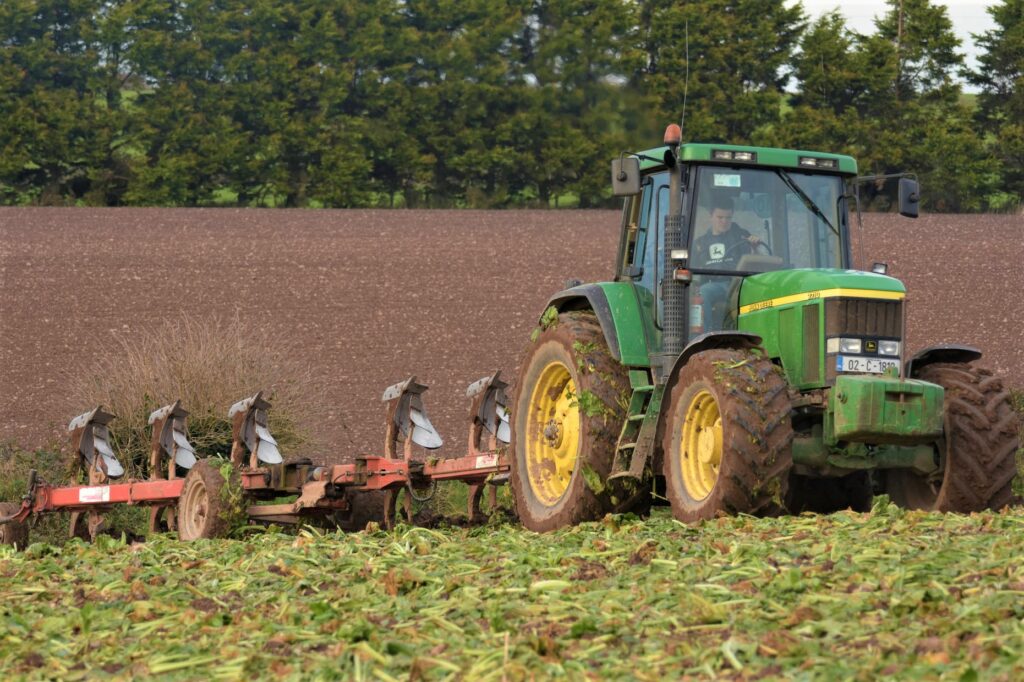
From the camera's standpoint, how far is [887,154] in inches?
1233

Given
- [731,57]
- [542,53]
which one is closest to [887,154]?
[731,57]

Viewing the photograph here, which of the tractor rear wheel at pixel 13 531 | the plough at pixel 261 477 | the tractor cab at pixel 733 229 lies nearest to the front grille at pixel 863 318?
the tractor cab at pixel 733 229

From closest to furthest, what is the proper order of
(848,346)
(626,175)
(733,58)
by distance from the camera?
(848,346) < (626,175) < (733,58)

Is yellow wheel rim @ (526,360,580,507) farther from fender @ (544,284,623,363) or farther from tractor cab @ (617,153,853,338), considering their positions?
tractor cab @ (617,153,853,338)

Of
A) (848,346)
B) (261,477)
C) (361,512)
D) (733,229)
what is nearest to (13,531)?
(261,477)

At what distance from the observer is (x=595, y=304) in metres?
9.81

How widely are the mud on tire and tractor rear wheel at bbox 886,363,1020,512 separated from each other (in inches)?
73.7

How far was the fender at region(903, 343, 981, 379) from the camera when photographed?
9250 mm

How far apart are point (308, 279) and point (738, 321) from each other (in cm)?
2087

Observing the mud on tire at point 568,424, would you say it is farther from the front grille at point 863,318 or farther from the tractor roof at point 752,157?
the front grille at point 863,318

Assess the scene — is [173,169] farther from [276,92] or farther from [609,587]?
[609,587]

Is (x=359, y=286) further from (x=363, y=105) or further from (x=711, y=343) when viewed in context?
(x=711, y=343)

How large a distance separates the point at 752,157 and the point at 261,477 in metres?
4.46

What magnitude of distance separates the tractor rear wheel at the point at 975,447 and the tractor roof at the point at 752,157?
1737 millimetres
